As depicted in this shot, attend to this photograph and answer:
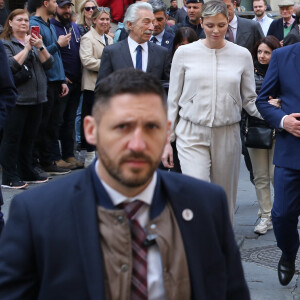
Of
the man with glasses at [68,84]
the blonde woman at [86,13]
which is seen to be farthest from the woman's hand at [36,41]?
the blonde woman at [86,13]

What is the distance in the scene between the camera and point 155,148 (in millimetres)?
2490

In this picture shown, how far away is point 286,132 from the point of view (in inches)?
227

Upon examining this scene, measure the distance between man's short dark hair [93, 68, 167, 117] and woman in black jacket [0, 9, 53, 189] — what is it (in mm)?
6580

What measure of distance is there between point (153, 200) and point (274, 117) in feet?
10.9

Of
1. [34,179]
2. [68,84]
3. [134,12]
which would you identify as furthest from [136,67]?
[68,84]

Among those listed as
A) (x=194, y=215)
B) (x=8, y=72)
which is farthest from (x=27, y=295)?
(x=8, y=72)

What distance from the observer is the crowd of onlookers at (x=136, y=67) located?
6395 mm

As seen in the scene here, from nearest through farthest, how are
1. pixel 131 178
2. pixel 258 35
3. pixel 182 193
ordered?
pixel 131 178 → pixel 182 193 → pixel 258 35

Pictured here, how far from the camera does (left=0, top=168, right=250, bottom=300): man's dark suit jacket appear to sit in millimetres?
2453

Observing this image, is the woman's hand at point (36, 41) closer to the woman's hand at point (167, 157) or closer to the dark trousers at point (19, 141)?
the dark trousers at point (19, 141)

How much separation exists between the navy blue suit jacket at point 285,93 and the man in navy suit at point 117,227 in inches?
125

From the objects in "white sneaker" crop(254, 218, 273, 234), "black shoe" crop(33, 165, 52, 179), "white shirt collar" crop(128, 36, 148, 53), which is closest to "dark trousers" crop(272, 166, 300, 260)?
"white sneaker" crop(254, 218, 273, 234)

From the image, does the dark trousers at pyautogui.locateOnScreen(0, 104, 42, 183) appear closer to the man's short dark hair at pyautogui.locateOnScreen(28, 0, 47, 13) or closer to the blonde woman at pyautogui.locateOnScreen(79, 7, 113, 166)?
the blonde woman at pyautogui.locateOnScreen(79, 7, 113, 166)

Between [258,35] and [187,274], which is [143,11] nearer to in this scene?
[258,35]
